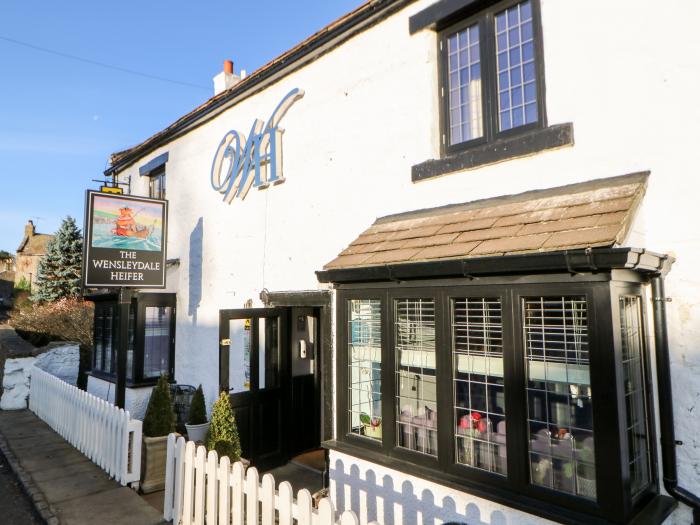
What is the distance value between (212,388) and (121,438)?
6.79 feet

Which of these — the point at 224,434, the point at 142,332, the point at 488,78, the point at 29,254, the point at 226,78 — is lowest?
the point at 224,434

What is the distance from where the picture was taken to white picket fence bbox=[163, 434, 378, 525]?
333 cm

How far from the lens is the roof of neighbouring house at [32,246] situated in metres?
39.2

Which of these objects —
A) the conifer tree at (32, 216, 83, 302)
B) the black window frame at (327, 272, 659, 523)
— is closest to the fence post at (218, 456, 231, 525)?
the black window frame at (327, 272, 659, 523)

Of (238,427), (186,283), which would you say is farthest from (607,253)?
(186,283)

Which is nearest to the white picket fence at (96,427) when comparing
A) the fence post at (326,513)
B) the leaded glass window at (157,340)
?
the leaded glass window at (157,340)

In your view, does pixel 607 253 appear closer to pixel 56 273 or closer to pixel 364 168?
pixel 364 168

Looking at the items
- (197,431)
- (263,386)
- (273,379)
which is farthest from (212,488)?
(197,431)

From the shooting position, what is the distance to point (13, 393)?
10.8 meters

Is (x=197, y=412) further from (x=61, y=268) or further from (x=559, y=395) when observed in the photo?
(x=61, y=268)

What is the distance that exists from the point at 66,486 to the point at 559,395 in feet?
19.9

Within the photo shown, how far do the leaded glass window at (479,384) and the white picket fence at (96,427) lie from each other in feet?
14.3

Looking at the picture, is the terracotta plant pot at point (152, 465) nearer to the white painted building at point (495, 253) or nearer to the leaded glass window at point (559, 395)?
the white painted building at point (495, 253)

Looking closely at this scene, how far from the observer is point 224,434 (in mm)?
5699
